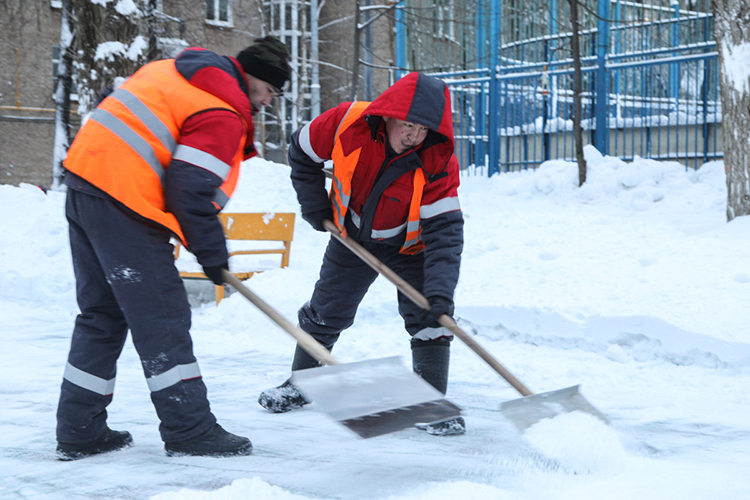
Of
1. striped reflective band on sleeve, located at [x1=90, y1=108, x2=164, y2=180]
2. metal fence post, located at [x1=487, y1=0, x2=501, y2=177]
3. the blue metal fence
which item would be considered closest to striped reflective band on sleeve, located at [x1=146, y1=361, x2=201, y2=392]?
striped reflective band on sleeve, located at [x1=90, y1=108, x2=164, y2=180]

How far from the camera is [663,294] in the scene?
15.0 ft

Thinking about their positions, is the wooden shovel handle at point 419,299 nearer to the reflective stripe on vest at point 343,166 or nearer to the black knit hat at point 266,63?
the reflective stripe on vest at point 343,166

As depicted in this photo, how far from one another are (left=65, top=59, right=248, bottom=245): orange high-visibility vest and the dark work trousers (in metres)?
0.08

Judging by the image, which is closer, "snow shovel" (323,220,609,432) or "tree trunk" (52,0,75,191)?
"snow shovel" (323,220,609,432)

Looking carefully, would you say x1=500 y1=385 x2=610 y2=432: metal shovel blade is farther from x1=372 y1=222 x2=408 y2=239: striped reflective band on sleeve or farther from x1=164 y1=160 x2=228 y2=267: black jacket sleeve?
x1=164 y1=160 x2=228 y2=267: black jacket sleeve

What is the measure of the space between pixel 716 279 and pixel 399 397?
10.1 feet

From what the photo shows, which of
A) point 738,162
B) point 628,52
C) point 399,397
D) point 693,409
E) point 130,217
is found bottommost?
point 693,409

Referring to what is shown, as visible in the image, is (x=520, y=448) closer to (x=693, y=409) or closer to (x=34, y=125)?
(x=693, y=409)

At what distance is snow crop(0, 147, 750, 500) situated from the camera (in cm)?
234

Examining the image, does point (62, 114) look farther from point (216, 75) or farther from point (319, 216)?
point (216, 75)

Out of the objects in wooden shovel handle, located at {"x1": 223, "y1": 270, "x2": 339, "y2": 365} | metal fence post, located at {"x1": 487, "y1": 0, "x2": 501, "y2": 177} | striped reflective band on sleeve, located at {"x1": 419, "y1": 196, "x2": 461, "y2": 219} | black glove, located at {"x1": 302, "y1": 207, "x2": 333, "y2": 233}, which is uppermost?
metal fence post, located at {"x1": 487, "y1": 0, "x2": 501, "y2": 177}

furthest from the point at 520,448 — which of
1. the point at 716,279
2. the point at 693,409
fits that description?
the point at 716,279

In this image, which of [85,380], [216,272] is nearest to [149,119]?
[216,272]

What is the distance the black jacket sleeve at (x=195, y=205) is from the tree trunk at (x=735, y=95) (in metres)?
4.96
